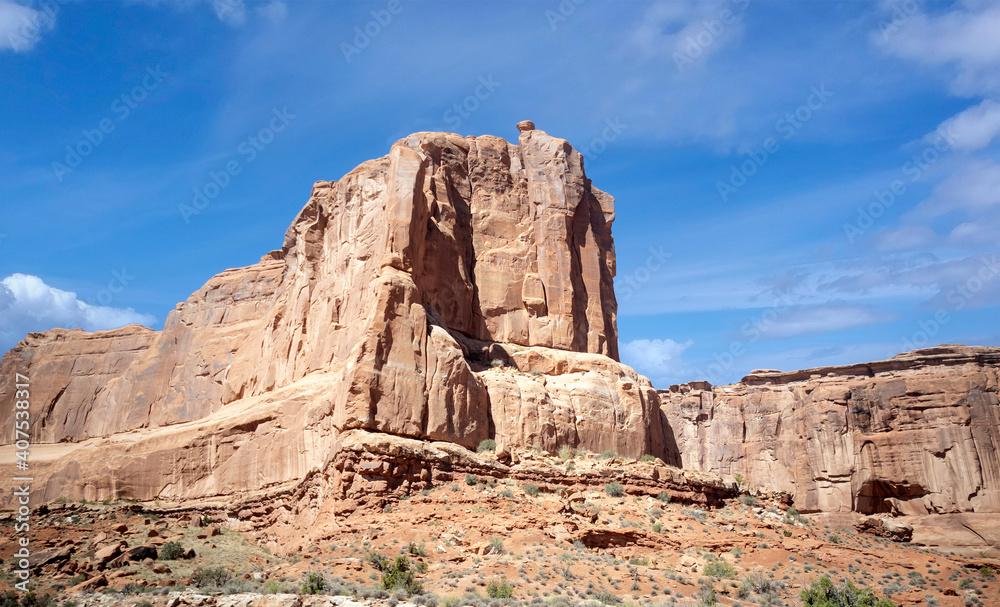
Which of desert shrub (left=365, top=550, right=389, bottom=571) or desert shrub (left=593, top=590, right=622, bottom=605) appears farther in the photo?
desert shrub (left=365, top=550, right=389, bottom=571)

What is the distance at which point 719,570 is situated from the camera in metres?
29.6

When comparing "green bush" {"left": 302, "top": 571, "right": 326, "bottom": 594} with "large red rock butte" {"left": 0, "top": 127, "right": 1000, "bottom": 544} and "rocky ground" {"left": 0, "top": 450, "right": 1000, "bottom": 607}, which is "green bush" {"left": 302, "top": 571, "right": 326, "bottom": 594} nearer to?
"rocky ground" {"left": 0, "top": 450, "right": 1000, "bottom": 607}

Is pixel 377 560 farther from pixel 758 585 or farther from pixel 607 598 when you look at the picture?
pixel 758 585

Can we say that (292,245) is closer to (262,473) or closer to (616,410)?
(262,473)

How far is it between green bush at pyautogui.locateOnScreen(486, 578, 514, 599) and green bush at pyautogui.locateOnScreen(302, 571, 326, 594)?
452cm

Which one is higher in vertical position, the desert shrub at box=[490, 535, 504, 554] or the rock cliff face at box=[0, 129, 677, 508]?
the rock cliff face at box=[0, 129, 677, 508]

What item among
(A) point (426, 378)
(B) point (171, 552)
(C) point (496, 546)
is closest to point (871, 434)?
(A) point (426, 378)

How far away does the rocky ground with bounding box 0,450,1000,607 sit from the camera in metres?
25.7

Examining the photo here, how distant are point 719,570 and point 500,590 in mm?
8581

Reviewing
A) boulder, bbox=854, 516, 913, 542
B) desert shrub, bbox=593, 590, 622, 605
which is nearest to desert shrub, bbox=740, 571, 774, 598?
desert shrub, bbox=593, 590, 622, 605

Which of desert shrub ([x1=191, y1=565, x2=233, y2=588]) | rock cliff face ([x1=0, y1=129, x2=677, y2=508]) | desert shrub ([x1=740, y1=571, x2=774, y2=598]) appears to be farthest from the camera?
rock cliff face ([x1=0, y1=129, x2=677, y2=508])

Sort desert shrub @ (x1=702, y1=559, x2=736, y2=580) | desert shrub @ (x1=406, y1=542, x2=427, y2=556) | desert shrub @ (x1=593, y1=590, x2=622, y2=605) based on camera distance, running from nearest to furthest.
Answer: desert shrub @ (x1=593, y1=590, x2=622, y2=605) → desert shrub @ (x1=406, y1=542, x2=427, y2=556) → desert shrub @ (x1=702, y1=559, x2=736, y2=580)

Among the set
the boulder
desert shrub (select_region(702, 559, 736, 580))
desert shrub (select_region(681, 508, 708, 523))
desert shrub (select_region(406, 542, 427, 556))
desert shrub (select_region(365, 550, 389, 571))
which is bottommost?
the boulder

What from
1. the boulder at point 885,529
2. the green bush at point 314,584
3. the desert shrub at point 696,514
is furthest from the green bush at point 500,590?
the boulder at point 885,529
